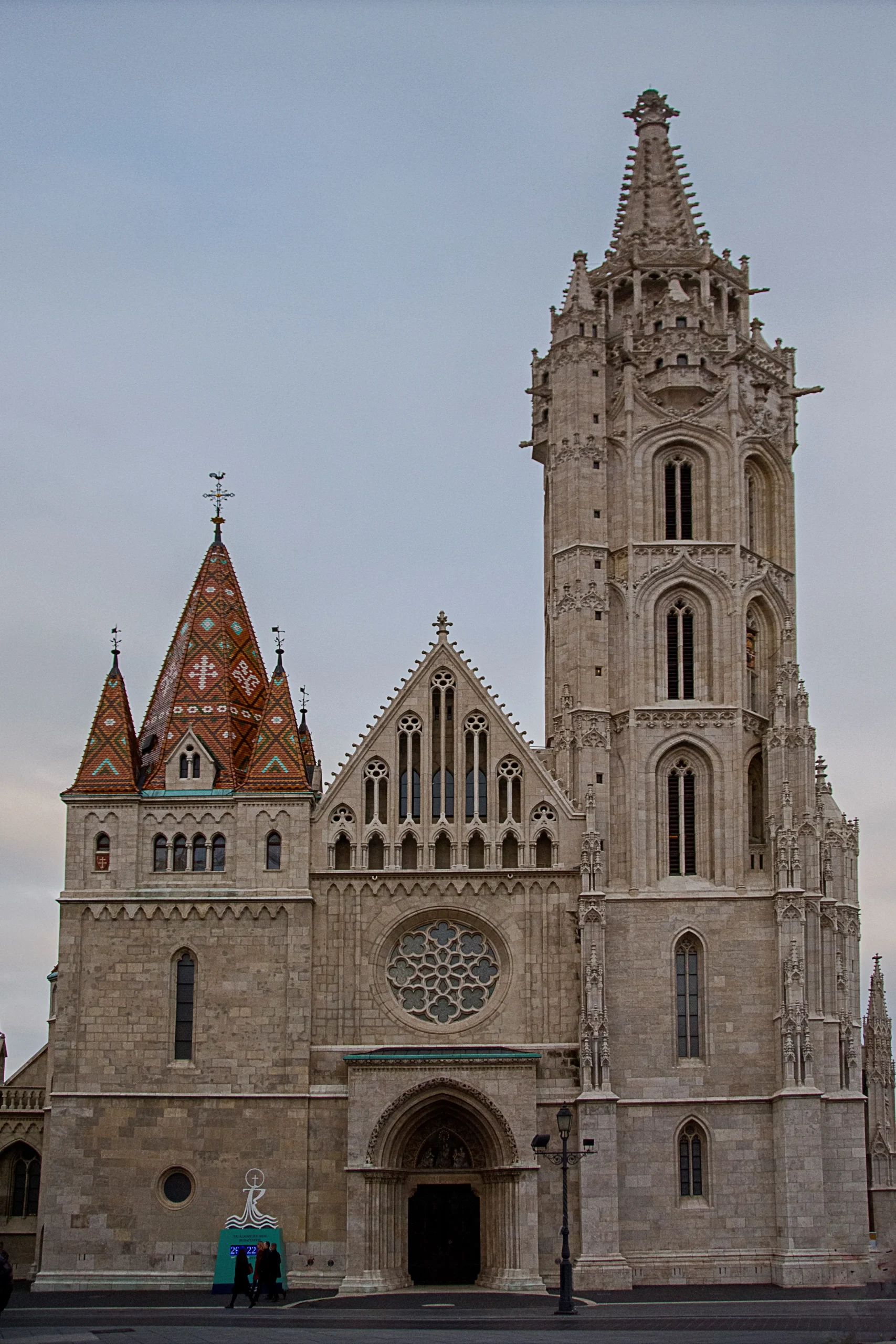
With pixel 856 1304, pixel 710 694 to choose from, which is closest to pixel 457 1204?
pixel 856 1304

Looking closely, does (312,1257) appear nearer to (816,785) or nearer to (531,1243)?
→ (531,1243)

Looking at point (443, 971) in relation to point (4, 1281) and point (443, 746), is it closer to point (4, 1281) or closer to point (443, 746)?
point (443, 746)

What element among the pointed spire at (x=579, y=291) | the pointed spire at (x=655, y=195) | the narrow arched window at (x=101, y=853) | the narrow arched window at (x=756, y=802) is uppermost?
the pointed spire at (x=655, y=195)

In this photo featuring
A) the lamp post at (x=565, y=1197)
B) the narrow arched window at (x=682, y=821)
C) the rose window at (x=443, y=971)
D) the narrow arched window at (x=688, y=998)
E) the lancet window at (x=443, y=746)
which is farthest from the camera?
the narrow arched window at (x=682, y=821)

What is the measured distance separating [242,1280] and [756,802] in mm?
17643

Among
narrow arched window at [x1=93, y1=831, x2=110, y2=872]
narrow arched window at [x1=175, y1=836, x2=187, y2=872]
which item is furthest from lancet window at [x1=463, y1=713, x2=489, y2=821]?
narrow arched window at [x1=93, y1=831, x2=110, y2=872]

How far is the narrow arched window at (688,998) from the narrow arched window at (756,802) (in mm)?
3334

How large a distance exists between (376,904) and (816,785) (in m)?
12.3

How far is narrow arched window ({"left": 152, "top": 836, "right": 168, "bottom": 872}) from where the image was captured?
44.5 metres

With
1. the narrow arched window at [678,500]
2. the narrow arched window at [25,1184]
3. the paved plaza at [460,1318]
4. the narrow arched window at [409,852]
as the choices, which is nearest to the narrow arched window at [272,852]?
the narrow arched window at [409,852]

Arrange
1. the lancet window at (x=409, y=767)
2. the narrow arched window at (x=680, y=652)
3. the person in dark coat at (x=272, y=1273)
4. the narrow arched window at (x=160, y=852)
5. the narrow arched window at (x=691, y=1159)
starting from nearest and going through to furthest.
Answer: the person in dark coat at (x=272, y=1273), the narrow arched window at (x=691, y=1159), the narrow arched window at (x=160, y=852), the lancet window at (x=409, y=767), the narrow arched window at (x=680, y=652)

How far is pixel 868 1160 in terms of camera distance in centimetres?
5397

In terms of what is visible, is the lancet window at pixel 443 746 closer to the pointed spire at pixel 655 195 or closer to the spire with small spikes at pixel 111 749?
the spire with small spikes at pixel 111 749

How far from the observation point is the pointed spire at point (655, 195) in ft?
169
